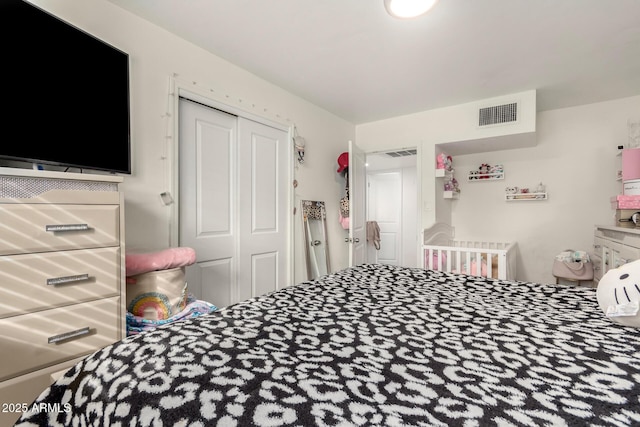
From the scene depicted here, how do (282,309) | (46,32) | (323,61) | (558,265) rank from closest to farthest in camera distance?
(282,309) < (46,32) < (323,61) < (558,265)

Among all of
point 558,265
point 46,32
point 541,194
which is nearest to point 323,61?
point 46,32

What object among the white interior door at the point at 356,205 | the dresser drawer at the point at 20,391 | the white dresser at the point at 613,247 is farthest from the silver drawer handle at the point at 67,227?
the white dresser at the point at 613,247

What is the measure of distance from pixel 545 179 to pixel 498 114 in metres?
1.11

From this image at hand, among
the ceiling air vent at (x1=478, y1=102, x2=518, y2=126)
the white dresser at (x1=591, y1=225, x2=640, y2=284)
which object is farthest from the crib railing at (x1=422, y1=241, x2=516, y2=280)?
the ceiling air vent at (x1=478, y1=102, x2=518, y2=126)

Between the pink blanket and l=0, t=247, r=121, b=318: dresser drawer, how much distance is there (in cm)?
19

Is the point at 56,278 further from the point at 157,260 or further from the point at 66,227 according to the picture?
the point at 157,260

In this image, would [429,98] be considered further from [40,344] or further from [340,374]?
[40,344]

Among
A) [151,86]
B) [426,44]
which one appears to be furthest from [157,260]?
[426,44]

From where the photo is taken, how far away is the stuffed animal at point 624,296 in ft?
3.11

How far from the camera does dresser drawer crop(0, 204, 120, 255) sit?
3.59ft

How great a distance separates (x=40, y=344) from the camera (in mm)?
1151

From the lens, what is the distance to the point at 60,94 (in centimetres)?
143

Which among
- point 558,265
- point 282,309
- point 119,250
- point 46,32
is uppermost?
point 46,32

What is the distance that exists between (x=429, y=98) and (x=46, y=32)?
10.3 ft
